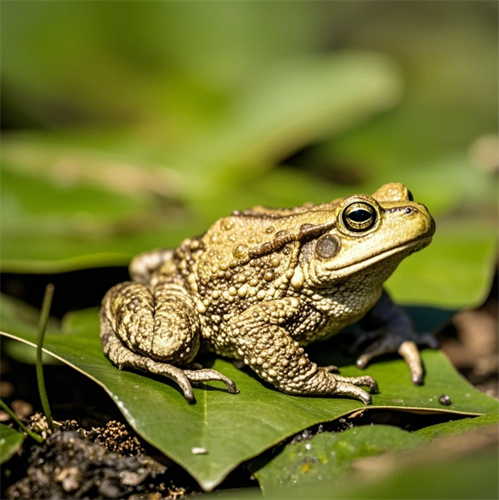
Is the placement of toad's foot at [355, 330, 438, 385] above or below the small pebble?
above

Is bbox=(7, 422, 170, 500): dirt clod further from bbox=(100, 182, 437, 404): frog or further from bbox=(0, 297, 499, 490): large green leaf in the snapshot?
bbox=(100, 182, 437, 404): frog

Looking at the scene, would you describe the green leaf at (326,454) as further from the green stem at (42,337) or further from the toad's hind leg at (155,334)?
the green stem at (42,337)

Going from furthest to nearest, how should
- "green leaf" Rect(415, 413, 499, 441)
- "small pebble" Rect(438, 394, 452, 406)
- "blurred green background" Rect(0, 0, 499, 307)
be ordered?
"blurred green background" Rect(0, 0, 499, 307) < "small pebble" Rect(438, 394, 452, 406) < "green leaf" Rect(415, 413, 499, 441)

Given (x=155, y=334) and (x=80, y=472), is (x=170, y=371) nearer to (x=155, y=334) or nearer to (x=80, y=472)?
(x=155, y=334)

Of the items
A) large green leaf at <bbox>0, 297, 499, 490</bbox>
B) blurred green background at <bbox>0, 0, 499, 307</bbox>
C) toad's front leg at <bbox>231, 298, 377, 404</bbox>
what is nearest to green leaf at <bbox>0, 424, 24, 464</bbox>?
large green leaf at <bbox>0, 297, 499, 490</bbox>

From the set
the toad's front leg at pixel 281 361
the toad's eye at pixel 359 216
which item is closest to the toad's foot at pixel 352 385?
the toad's front leg at pixel 281 361

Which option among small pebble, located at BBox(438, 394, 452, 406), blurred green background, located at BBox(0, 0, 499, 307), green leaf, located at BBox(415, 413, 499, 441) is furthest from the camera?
blurred green background, located at BBox(0, 0, 499, 307)

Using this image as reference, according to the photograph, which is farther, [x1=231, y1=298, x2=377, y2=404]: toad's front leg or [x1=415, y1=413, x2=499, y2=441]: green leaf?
[x1=231, y1=298, x2=377, y2=404]: toad's front leg

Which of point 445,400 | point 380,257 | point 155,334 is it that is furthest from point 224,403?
point 445,400
